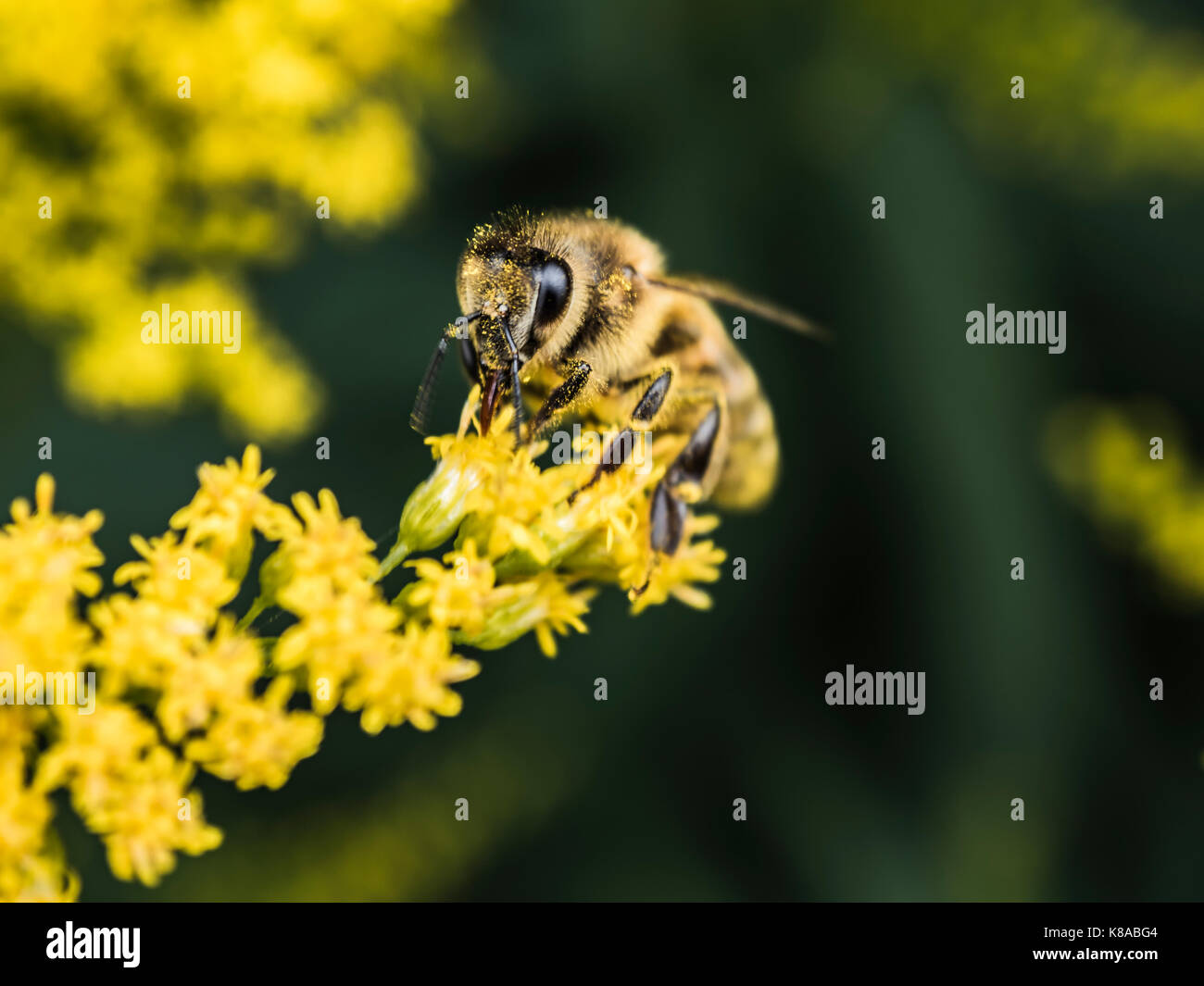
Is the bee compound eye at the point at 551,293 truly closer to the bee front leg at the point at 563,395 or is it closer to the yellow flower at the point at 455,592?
the bee front leg at the point at 563,395

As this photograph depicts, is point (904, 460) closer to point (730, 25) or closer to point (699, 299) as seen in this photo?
point (699, 299)

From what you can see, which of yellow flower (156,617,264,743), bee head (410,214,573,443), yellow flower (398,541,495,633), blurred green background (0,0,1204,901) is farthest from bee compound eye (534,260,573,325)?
blurred green background (0,0,1204,901)

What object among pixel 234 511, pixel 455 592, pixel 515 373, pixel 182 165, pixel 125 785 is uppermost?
pixel 182 165

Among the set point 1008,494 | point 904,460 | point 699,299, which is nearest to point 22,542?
point 699,299

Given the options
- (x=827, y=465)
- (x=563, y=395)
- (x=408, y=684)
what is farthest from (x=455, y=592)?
(x=827, y=465)

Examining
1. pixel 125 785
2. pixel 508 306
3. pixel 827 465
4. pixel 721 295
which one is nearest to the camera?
pixel 125 785

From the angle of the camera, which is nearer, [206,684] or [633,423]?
[206,684]

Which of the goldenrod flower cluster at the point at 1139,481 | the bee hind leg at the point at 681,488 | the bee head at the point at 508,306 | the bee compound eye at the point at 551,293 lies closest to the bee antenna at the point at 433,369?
the bee head at the point at 508,306

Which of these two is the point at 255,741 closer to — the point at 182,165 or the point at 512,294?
the point at 512,294
